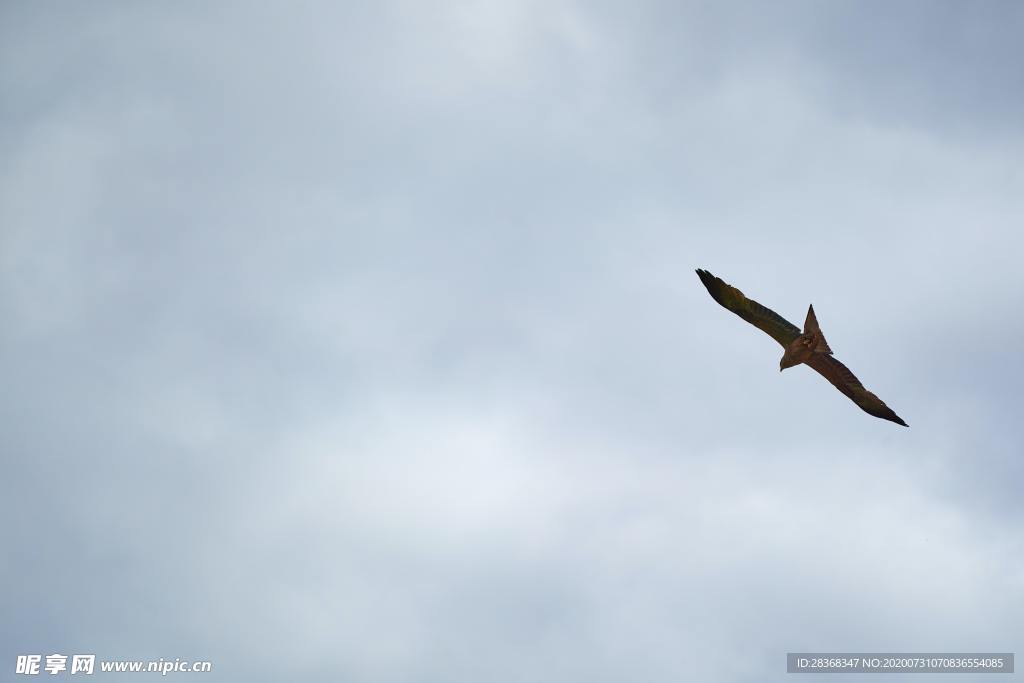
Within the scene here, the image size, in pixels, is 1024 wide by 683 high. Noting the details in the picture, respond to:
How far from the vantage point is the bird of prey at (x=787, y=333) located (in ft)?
181

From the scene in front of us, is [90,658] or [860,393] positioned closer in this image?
[860,393]

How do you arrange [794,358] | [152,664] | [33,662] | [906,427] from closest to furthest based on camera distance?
[794,358] < [906,427] < [152,664] < [33,662]

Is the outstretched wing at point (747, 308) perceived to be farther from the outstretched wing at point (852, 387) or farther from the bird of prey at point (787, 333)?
the outstretched wing at point (852, 387)

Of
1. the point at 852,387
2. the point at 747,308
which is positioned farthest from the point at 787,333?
the point at 852,387

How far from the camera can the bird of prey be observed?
2167 inches

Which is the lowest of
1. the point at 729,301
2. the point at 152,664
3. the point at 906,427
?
the point at 152,664

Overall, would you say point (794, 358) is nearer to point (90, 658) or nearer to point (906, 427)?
point (906, 427)

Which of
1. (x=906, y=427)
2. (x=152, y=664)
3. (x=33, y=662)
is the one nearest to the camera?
(x=906, y=427)

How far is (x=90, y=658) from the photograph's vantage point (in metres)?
78.8

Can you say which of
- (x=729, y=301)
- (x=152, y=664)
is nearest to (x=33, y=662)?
(x=152, y=664)

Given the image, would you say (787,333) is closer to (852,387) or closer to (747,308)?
(747,308)

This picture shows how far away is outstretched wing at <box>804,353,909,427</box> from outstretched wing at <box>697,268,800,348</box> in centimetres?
245

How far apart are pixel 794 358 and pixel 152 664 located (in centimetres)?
5086

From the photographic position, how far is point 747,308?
56.8m
